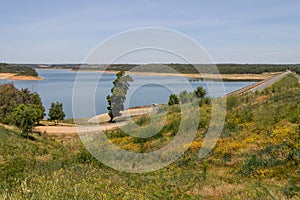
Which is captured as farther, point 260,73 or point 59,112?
point 260,73

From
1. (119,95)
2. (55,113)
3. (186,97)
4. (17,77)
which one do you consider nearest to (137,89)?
(119,95)

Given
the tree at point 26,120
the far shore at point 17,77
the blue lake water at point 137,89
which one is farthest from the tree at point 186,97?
the far shore at point 17,77

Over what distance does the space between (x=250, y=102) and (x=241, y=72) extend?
11337 centimetres

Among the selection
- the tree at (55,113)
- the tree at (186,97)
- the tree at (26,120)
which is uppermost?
the tree at (186,97)

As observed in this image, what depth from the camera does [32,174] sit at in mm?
6332

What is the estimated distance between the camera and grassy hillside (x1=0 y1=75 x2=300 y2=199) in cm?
528

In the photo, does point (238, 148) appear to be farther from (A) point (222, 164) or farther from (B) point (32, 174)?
(B) point (32, 174)

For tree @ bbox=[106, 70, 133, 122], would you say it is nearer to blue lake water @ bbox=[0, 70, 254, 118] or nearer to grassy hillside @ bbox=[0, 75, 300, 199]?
blue lake water @ bbox=[0, 70, 254, 118]

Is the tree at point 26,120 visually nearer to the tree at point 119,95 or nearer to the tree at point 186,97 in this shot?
the tree at point 119,95

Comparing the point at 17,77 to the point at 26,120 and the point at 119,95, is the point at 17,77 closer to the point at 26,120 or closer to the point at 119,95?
the point at 26,120

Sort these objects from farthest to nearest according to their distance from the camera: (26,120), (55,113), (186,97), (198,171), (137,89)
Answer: (55,113) → (186,97) → (26,120) → (137,89) → (198,171)

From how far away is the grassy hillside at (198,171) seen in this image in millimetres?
5281

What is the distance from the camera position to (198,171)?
360 inches

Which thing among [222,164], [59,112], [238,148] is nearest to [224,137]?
[238,148]
